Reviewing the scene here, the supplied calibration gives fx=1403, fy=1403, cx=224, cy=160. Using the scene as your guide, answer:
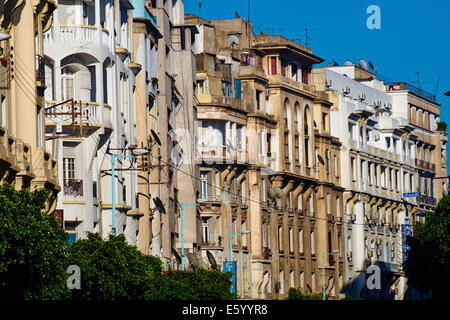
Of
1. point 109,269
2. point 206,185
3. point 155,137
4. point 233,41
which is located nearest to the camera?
point 109,269

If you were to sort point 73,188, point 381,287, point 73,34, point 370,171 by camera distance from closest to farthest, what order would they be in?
point 73,188 < point 73,34 < point 381,287 < point 370,171

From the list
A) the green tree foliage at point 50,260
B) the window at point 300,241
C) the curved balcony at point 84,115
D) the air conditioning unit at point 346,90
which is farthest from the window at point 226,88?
the green tree foliage at point 50,260

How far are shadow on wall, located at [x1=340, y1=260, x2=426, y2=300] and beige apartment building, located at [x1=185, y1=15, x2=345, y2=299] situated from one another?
2.93m

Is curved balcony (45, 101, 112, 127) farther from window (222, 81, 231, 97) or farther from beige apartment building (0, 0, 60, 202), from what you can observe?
window (222, 81, 231, 97)

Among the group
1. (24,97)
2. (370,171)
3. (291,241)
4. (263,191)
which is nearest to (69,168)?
(24,97)

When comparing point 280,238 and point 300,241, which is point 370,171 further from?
point 280,238

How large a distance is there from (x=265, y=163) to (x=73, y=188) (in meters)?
51.0

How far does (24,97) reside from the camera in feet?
162

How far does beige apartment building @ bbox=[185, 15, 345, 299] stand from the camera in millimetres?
106875

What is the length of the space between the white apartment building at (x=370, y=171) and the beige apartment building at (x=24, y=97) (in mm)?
79960
